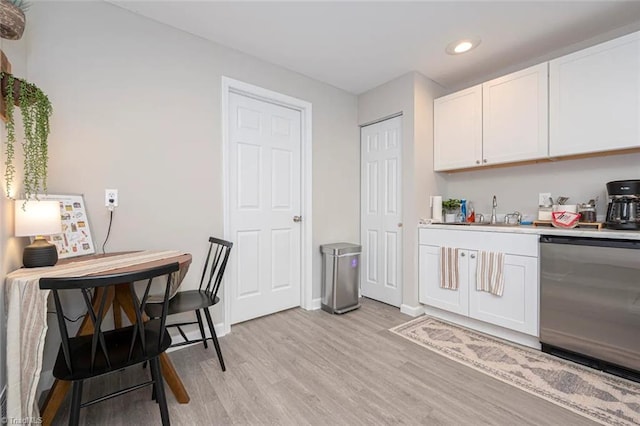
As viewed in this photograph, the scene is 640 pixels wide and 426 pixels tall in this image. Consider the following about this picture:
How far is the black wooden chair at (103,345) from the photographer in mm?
1105

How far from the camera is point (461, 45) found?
2406 mm

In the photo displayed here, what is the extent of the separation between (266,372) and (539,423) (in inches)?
62.5

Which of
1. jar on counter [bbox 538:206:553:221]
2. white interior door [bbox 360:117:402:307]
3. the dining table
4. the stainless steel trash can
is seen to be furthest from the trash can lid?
the dining table

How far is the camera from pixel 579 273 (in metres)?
1.94

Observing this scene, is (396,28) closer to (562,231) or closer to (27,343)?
(562,231)

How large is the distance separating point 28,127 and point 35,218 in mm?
494

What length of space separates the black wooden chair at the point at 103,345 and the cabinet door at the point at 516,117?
283 centimetres

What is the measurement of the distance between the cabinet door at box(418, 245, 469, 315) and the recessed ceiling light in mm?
1828

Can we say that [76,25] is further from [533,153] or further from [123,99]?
[533,153]

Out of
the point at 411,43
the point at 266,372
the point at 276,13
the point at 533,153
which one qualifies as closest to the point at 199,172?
the point at 276,13

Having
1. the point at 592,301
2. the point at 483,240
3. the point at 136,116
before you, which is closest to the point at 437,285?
the point at 483,240

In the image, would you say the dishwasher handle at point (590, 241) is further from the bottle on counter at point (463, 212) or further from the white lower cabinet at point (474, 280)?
the bottle on counter at point (463, 212)

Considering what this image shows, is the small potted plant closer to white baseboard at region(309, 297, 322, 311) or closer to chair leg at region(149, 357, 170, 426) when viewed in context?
white baseboard at region(309, 297, 322, 311)

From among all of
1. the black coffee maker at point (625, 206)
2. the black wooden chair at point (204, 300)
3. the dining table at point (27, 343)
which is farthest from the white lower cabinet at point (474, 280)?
the dining table at point (27, 343)
